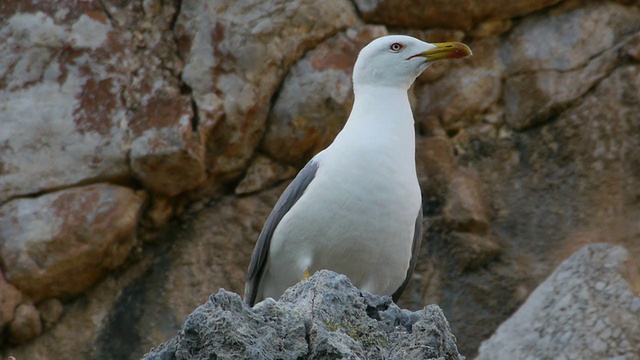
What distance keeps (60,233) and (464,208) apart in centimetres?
230

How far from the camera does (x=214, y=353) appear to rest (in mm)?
2736

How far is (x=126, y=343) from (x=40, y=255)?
0.71m

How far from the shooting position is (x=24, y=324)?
19.8 ft

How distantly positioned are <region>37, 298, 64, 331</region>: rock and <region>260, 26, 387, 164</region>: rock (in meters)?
1.46

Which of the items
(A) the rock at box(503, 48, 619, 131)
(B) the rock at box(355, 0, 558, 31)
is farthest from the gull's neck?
(A) the rock at box(503, 48, 619, 131)

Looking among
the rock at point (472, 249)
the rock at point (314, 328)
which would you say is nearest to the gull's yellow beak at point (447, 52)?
the rock at point (472, 249)

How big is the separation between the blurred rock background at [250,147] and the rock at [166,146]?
0.4 inches

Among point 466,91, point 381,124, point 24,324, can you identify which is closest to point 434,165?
point 466,91

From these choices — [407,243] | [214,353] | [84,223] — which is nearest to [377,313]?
[214,353]

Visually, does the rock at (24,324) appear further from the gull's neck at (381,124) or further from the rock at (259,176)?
the gull's neck at (381,124)

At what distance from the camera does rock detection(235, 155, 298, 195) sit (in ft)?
21.3

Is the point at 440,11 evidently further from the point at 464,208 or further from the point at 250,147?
the point at 250,147

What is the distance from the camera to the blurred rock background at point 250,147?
609 centimetres

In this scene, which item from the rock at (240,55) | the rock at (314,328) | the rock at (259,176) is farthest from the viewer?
the rock at (259,176)
